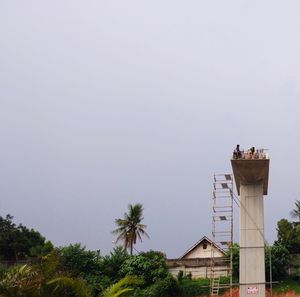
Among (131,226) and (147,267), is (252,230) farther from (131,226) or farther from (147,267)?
(131,226)

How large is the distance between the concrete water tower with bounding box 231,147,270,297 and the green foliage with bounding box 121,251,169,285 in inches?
465

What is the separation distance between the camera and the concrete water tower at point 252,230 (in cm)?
2005

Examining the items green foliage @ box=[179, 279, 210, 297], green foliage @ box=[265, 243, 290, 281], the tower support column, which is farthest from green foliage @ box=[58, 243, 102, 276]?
the tower support column

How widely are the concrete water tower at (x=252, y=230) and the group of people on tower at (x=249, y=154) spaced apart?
574 millimetres

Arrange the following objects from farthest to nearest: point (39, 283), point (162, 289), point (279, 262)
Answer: point (279, 262)
point (162, 289)
point (39, 283)

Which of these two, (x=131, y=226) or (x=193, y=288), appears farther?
(x=131, y=226)

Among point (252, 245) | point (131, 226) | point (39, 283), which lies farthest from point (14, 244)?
Answer: point (39, 283)

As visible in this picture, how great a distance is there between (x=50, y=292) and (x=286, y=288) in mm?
22441

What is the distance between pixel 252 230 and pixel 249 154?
3.16m

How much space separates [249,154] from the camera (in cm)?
1934

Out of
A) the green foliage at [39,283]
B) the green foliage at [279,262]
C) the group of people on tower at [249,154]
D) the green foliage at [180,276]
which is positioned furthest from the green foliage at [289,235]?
the green foliage at [39,283]

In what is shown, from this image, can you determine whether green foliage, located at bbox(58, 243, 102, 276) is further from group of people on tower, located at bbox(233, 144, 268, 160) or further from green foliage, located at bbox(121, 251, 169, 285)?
group of people on tower, located at bbox(233, 144, 268, 160)

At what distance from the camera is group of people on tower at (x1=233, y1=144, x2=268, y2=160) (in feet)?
63.1

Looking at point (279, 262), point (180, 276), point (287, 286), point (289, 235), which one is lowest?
point (287, 286)
